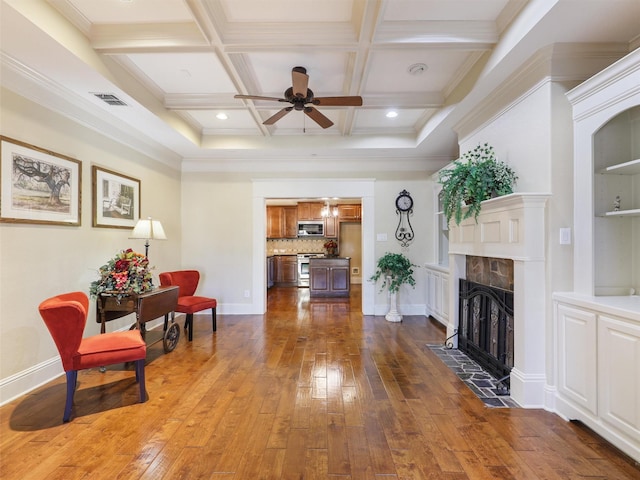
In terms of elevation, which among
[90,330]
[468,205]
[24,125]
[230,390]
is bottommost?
[230,390]

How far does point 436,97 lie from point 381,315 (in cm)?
325

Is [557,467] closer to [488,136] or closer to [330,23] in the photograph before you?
[488,136]

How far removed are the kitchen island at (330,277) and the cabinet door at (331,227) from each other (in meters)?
1.87

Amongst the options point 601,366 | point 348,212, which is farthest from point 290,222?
point 601,366

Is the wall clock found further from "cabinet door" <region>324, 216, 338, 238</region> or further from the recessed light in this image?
"cabinet door" <region>324, 216, 338, 238</region>

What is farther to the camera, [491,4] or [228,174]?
[228,174]

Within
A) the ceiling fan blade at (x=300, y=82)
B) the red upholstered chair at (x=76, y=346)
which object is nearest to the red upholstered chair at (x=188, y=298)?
the red upholstered chair at (x=76, y=346)

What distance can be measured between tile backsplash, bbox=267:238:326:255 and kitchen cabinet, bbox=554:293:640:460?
683cm

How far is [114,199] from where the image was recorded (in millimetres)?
3447

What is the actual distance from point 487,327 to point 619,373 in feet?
3.76

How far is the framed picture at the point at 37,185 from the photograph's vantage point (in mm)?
2299

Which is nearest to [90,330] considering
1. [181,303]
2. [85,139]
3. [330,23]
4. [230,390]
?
[181,303]

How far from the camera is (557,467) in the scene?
1613mm

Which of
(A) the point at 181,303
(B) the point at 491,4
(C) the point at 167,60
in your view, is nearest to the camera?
(B) the point at 491,4
